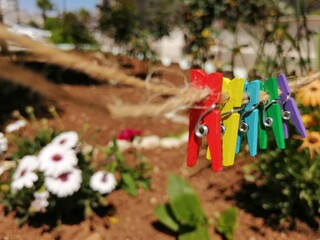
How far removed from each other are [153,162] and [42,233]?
1119mm

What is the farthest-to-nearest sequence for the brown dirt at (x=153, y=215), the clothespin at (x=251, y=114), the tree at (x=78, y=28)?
the tree at (x=78, y=28), the brown dirt at (x=153, y=215), the clothespin at (x=251, y=114)

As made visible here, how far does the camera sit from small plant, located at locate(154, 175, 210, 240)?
1.70m

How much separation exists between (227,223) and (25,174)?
94 centimetres

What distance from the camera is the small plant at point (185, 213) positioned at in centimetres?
170

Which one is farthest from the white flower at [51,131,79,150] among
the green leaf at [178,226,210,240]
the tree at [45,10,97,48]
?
the tree at [45,10,97,48]

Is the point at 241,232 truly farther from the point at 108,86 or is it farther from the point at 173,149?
the point at 108,86

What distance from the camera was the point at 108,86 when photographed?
4.69 m

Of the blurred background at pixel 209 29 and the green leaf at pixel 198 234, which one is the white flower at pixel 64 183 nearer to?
the green leaf at pixel 198 234

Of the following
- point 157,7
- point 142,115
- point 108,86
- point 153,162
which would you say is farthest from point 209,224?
point 157,7

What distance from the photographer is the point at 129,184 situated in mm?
2238

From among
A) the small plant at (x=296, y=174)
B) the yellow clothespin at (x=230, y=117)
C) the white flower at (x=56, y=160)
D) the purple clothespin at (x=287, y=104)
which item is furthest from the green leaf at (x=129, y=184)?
the yellow clothespin at (x=230, y=117)

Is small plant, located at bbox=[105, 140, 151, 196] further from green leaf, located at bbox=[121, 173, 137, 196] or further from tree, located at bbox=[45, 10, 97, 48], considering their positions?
tree, located at bbox=[45, 10, 97, 48]

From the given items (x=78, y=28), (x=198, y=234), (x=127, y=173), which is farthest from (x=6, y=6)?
(x=198, y=234)

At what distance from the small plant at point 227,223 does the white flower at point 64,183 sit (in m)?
0.69
